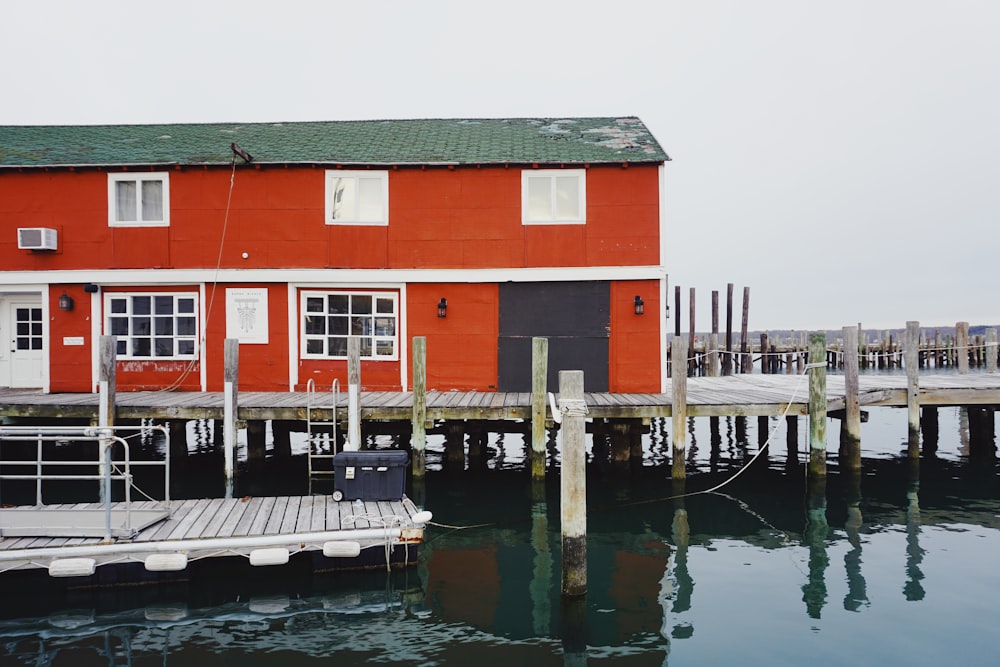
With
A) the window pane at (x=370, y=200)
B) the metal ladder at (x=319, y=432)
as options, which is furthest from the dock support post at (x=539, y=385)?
the window pane at (x=370, y=200)

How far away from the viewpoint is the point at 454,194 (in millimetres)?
16328

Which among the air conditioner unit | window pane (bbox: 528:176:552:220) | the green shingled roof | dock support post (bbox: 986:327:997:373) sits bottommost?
dock support post (bbox: 986:327:997:373)

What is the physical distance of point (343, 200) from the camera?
1655cm

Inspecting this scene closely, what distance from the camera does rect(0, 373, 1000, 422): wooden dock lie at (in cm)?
1344

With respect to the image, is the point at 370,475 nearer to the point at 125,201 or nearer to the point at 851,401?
the point at 851,401

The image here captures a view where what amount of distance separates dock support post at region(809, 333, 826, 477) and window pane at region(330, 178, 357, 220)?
10.7 metres

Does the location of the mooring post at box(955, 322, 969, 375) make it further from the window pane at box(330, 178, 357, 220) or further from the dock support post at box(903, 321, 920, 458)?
the window pane at box(330, 178, 357, 220)

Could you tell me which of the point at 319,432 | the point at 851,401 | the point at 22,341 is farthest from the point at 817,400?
the point at 22,341

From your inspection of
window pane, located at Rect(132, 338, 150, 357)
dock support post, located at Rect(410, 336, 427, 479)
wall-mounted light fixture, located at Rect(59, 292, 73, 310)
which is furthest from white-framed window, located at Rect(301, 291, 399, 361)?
wall-mounted light fixture, located at Rect(59, 292, 73, 310)

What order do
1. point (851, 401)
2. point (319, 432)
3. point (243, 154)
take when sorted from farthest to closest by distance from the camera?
point (243, 154), point (851, 401), point (319, 432)

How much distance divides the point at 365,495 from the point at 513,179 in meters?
8.68

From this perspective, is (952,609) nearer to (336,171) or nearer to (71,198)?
(336,171)

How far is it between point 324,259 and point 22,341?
795 cm

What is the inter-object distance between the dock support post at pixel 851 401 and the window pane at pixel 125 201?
16.5 m
